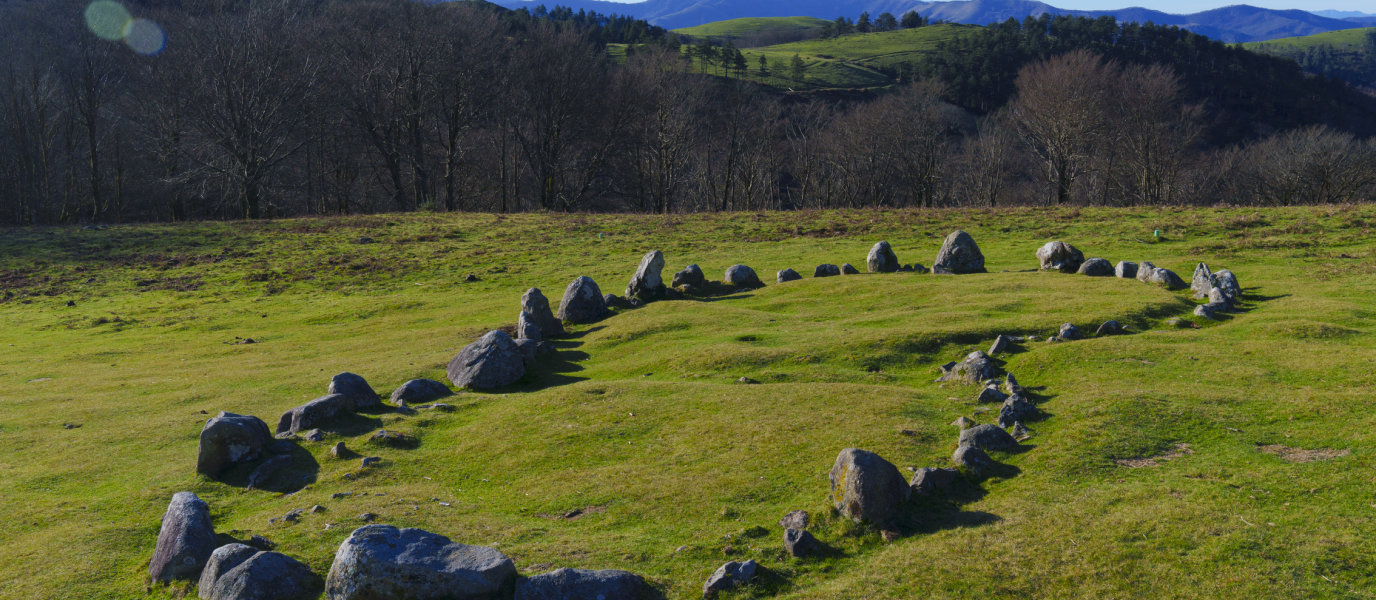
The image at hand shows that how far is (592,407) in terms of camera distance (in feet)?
49.1

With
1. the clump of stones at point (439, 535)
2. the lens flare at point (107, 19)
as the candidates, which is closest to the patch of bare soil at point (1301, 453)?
the clump of stones at point (439, 535)

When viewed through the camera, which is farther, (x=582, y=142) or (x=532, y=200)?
(x=532, y=200)

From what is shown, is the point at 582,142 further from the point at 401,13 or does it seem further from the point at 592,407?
the point at 592,407

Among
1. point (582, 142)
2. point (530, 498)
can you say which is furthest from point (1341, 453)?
point (582, 142)

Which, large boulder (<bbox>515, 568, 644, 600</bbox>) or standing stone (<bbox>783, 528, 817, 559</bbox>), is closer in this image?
large boulder (<bbox>515, 568, 644, 600</bbox>)

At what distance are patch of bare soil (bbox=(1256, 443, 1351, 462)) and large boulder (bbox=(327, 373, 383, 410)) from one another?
15961mm

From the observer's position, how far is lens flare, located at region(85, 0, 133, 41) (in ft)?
193

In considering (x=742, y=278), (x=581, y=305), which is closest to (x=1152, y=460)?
(x=581, y=305)

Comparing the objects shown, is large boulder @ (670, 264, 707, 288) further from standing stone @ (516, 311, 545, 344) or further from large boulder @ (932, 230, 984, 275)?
large boulder @ (932, 230, 984, 275)

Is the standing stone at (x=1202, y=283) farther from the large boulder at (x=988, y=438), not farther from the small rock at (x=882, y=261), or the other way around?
the large boulder at (x=988, y=438)

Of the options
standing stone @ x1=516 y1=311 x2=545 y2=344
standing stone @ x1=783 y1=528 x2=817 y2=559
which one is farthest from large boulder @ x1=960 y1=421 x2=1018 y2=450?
standing stone @ x1=516 y1=311 x2=545 y2=344

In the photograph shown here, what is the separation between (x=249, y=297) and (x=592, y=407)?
81.7 feet

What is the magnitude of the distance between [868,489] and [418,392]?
11234 millimetres

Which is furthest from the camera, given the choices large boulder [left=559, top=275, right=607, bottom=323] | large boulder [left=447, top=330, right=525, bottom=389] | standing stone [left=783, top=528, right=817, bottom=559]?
large boulder [left=559, top=275, right=607, bottom=323]
